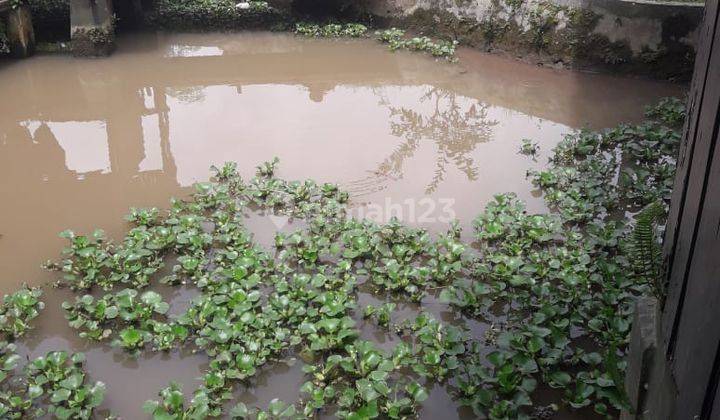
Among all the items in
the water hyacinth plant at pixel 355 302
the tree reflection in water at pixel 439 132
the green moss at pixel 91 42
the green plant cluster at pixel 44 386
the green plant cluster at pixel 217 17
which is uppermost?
the green plant cluster at pixel 217 17

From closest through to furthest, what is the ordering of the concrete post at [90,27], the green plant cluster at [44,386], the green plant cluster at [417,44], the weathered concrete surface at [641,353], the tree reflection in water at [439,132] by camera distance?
1. the weathered concrete surface at [641,353]
2. the green plant cluster at [44,386]
3. the tree reflection in water at [439,132]
4. the concrete post at [90,27]
5. the green plant cluster at [417,44]

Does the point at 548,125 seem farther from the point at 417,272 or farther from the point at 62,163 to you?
the point at 62,163

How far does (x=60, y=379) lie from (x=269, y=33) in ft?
31.8

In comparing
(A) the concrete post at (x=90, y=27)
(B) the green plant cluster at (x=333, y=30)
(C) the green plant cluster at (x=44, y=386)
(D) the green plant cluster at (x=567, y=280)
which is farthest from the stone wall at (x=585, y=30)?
(C) the green plant cluster at (x=44, y=386)

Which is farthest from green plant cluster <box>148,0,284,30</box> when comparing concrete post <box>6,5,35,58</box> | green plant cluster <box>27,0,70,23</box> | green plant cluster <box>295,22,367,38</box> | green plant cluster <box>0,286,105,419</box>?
green plant cluster <box>0,286,105,419</box>

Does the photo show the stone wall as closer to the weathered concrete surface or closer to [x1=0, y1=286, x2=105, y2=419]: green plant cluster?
the weathered concrete surface

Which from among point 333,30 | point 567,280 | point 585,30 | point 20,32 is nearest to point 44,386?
point 567,280

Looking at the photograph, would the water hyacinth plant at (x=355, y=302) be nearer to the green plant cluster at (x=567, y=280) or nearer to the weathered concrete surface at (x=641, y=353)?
the green plant cluster at (x=567, y=280)

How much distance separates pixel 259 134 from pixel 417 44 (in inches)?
178

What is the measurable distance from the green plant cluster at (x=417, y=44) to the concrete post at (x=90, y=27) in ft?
15.9

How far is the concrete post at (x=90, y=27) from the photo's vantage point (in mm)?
10117

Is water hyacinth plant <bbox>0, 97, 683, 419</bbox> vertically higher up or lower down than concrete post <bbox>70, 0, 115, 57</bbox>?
lower down

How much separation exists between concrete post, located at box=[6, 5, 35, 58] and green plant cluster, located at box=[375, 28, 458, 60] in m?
6.11

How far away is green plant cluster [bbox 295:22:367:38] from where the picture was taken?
38.0 feet
